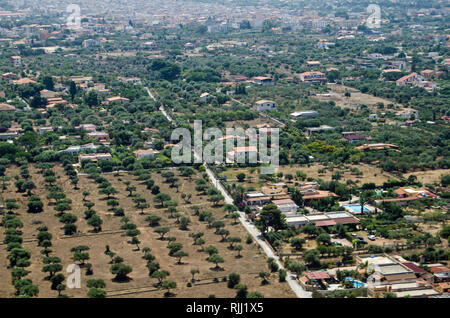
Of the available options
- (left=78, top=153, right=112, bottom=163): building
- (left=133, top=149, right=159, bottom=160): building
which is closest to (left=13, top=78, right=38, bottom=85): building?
(left=78, top=153, right=112, bottom=163): building

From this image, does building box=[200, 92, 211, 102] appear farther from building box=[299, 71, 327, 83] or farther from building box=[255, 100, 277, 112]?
building box=[299, 71, 327, 83]

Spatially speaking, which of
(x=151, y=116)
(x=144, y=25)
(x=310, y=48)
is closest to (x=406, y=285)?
(x=151, y=116)

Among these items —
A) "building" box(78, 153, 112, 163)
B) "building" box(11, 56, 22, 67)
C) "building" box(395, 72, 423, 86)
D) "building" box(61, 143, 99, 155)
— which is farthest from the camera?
"building" box(11, 56, 22, 67)

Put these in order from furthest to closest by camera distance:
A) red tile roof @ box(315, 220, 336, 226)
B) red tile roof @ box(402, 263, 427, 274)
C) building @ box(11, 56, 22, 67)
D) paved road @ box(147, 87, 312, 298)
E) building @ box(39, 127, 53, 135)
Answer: building @ box(11, 56, 22, 67), building @ box(39, 127, 53, 135), red tile roof @ box(315, 220, 336, 226), red tile roof @ box(402, 263, 427, 274), paved road @ box(147, 87, 312, 298)

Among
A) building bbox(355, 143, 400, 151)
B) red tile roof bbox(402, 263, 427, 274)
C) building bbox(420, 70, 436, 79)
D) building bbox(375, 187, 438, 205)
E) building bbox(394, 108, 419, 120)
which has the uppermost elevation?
building bbox(420, 70, 436, 79)

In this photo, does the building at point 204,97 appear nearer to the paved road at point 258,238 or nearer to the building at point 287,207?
the paved road at point 258,238

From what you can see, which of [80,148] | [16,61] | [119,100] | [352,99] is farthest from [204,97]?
[16,61]

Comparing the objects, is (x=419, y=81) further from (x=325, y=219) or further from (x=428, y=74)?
(x=325, y=219)
